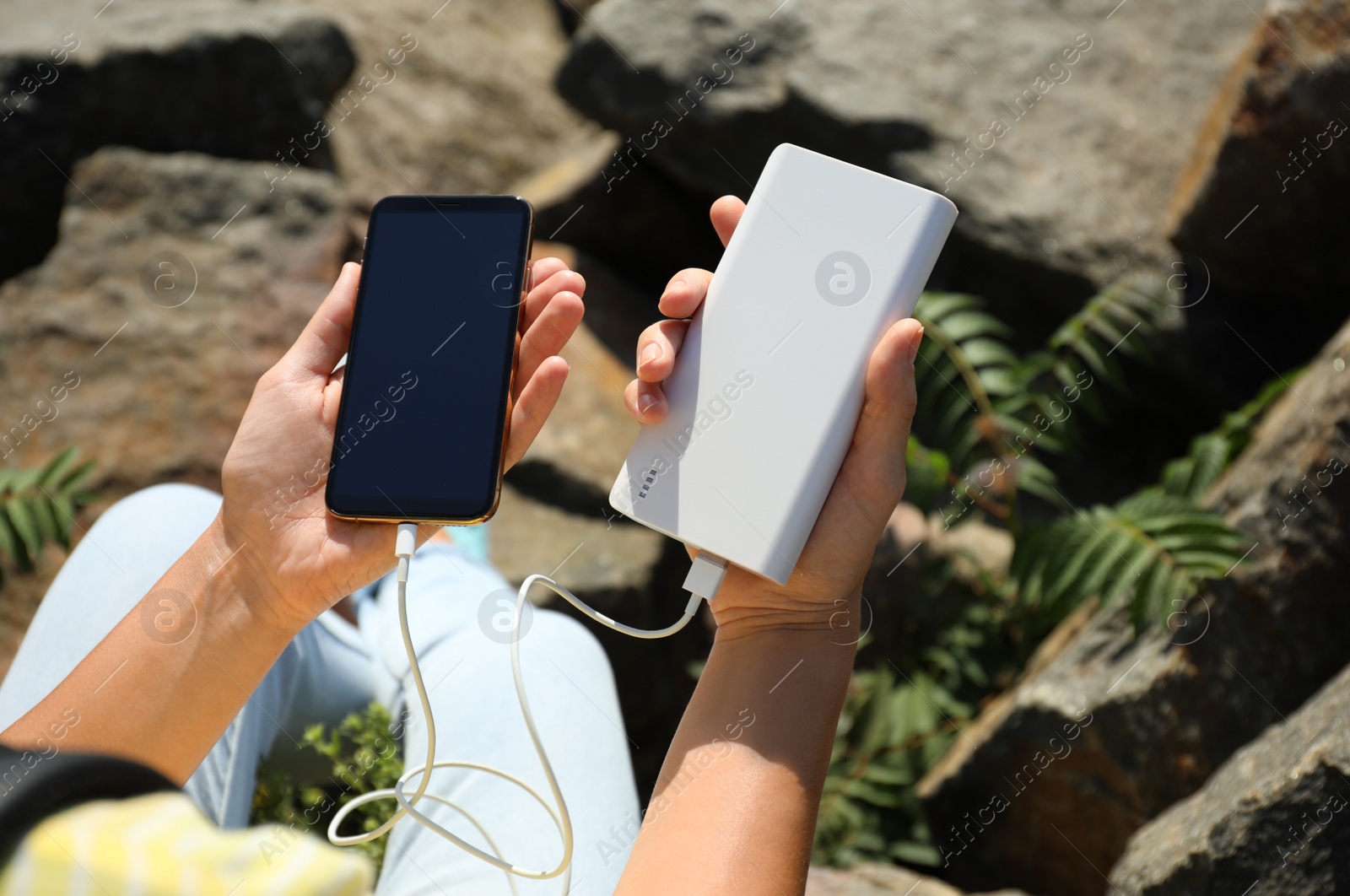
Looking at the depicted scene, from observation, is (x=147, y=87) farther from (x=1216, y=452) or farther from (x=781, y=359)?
(x=1216, y=452)

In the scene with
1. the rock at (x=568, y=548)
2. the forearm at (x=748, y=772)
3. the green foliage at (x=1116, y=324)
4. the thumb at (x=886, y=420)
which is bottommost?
the rock at (x=568, y=548)

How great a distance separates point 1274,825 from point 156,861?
1.63 metres


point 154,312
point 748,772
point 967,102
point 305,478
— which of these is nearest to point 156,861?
point 748,772

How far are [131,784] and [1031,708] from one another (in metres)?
2.06

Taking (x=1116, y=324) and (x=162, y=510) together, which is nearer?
(x=162, y=510)

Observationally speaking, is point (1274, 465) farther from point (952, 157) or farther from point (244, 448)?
point (244, 448)

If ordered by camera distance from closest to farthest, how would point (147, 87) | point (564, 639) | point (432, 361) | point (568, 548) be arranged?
1. point (432, 361)
2. point (564, 639)
3. point (568, 548)
4. point (147, 87)

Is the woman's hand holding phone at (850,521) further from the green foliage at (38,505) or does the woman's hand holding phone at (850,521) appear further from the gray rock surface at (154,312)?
the gray rock surface at (154,312)

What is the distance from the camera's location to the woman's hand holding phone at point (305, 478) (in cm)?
137

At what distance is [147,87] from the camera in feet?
11.3

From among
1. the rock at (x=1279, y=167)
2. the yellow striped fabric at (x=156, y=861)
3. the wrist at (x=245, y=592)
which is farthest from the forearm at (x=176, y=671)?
the rock at (x=1279, y=167)

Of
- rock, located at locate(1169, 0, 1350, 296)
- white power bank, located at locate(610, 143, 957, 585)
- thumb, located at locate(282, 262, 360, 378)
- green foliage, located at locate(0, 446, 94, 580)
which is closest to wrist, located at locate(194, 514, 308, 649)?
thumb, located at locate(282, 262, 360, 378)

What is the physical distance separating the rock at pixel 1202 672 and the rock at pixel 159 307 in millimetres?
2524

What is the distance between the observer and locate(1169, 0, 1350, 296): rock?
2.41m
